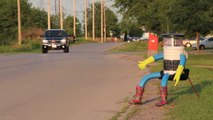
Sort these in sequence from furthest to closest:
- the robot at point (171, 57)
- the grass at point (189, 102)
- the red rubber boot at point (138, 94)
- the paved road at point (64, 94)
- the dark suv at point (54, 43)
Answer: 1. the dark suv at point (54, 43)
2. the red rubber boot at point (138, 94)
3. the robot at point (171, 57)
4. the paved road at point (64, 94)
5. the grass at point (189, 102)

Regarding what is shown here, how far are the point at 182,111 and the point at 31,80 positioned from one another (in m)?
8.76

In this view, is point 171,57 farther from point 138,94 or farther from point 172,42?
point 138,94

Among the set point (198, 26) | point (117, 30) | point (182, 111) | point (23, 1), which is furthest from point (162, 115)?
point (117, 30)

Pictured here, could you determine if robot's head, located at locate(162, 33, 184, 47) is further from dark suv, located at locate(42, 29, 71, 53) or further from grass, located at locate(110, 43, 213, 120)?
dark suv, located at locate(42, 29, 71, 53)

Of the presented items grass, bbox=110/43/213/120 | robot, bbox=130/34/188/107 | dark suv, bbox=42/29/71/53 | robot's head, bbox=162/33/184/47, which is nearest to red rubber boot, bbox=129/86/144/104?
robot, bbox=130/34/188/107

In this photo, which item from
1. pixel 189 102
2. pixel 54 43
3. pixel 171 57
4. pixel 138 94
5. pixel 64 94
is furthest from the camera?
pixel 54 43

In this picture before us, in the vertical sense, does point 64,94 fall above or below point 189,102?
below

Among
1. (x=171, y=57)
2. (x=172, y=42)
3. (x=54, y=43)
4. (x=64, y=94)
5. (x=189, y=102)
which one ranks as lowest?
(x=64, y=94)

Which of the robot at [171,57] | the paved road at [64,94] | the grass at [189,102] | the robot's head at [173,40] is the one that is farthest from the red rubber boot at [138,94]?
the robot's head at [173,40]

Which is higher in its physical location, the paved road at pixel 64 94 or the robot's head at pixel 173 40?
the robot's head at pixel 173 40

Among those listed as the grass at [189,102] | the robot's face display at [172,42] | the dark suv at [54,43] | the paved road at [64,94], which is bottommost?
the paved road at [64,94]

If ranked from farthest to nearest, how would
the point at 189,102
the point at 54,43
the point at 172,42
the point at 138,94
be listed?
the point at 54,43 < the point at 138,94 < the point at 189,102 < the point at 172,42

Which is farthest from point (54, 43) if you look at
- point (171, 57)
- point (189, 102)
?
point (171, 57)

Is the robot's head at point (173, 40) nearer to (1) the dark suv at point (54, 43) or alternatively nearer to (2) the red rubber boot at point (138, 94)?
(2) the red rubber boot at point (138, 94)
